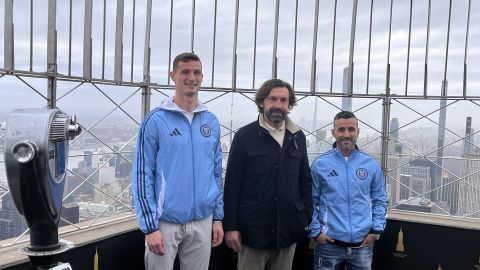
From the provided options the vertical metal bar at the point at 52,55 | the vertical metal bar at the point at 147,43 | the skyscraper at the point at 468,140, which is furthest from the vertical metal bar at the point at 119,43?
the skyscraper at the point at 468,140

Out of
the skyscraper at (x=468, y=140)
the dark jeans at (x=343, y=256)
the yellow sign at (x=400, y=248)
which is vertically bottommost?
the yellow sign at (x=400, y=248)

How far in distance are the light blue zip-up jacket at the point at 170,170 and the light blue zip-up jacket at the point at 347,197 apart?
867 mm

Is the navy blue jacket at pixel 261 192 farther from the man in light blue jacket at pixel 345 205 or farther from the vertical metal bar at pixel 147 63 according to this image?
the vertical metal bar at pixel 147 63

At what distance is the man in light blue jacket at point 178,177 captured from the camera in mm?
2240

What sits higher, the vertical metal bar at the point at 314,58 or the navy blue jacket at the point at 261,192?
the vertical metal bar at the point at 314,58

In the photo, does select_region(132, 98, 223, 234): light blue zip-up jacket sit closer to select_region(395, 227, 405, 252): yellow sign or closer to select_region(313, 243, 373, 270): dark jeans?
select_region(313, 243, 373, 270): dark jeans

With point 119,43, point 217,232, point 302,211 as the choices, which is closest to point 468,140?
point 302,211

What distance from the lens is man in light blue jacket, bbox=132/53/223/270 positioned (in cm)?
224

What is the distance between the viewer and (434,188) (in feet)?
14.2

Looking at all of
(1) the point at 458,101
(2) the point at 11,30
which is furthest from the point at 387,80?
(2) the point at 11,30

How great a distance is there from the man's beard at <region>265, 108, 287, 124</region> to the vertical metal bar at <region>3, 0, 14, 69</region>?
1611mm

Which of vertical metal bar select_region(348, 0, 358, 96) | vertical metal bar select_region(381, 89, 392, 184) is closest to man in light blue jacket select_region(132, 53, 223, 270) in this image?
vertical metal bar select_region(348, 0, 358, 96)

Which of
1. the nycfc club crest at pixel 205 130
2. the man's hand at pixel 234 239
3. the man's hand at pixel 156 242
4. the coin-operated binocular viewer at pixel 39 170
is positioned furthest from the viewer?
the man's hand at pixel 234 239

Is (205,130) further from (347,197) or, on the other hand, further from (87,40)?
(87,40)
